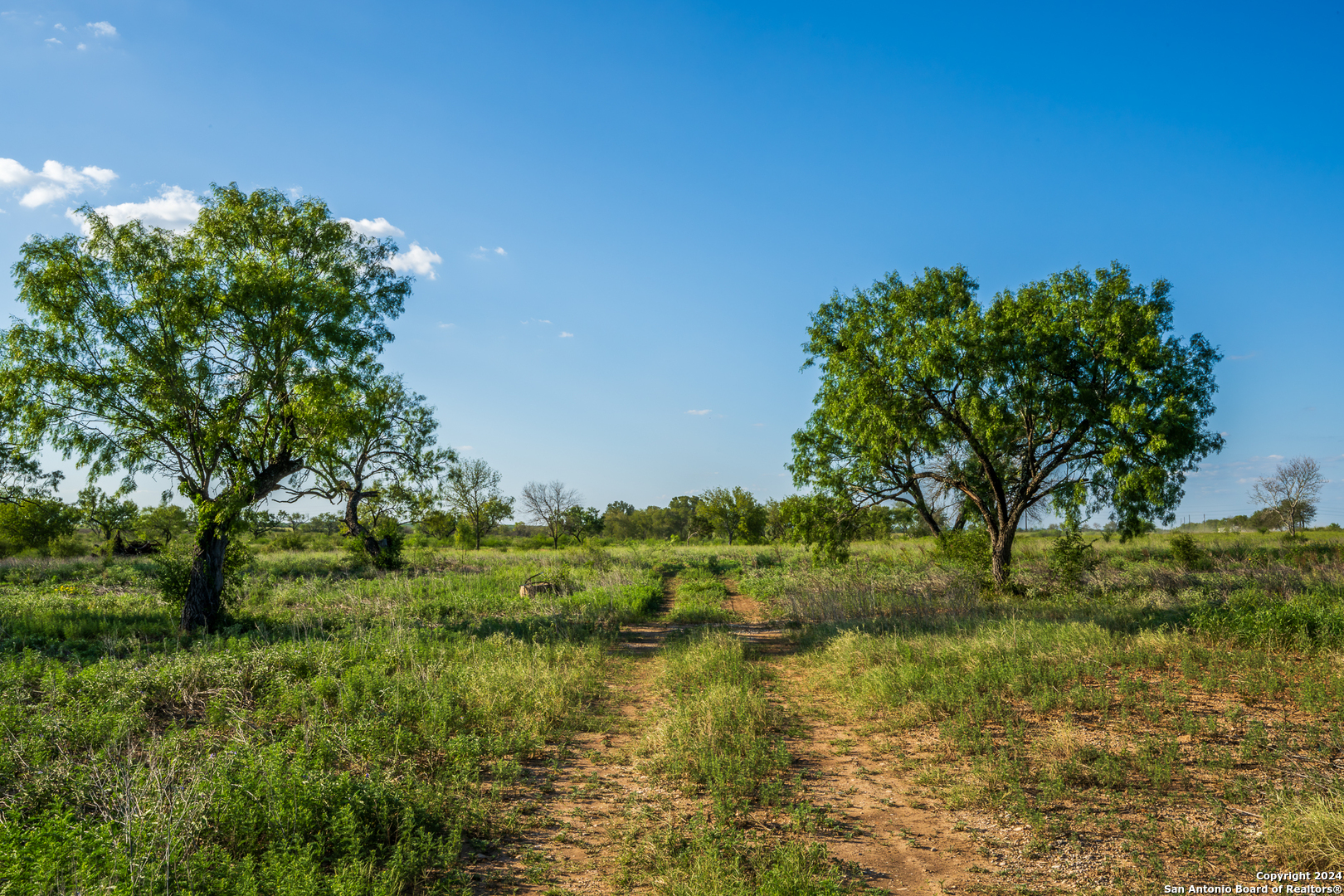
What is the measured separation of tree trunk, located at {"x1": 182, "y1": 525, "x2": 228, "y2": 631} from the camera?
1369 cm

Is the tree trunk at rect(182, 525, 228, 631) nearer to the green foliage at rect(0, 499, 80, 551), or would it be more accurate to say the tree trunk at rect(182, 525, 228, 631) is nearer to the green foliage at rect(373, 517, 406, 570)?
the green foliage at rect(373, 517, 406, 570)

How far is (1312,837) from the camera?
4.36 m

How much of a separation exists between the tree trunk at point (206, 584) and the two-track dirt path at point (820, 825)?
1069 centimetres

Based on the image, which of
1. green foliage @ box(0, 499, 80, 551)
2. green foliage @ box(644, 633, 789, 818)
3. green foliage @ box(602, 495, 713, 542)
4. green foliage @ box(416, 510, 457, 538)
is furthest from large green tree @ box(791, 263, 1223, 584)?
green foliage @ box(602, 495, 713, 542)

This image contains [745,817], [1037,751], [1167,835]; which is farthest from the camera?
[1037,751]

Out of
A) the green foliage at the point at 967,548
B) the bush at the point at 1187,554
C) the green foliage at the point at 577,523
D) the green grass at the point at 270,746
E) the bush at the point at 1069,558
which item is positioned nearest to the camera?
the green grass at the point at 270,746

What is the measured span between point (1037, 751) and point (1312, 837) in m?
2.23

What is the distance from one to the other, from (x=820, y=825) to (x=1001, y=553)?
618 inches

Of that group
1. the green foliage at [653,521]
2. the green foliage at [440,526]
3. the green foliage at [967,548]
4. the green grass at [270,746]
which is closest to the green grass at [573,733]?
the green grass at [270,746]

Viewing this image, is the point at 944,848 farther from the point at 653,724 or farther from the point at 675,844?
the point at 653,724

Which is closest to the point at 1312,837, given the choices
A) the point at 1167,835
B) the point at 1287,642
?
the point at 1167,835

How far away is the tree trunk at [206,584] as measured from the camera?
44.9 feet

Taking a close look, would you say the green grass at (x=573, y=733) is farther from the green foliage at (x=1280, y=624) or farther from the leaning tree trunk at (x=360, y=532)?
the leaning tree trunk at (x=360, y=532)

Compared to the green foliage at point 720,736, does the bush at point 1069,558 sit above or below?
above
